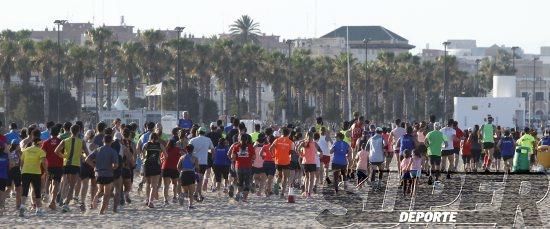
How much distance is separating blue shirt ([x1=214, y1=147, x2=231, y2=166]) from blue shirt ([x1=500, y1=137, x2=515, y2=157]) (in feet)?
35.5

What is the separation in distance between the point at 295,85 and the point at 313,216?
311 feet

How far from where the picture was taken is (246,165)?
85.9 feet

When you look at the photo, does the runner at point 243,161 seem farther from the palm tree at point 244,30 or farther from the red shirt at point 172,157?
the palm tree at point 244,30

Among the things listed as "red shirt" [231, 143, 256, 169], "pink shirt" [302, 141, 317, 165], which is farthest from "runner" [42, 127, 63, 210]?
"pink shirt" [302, 141, 317, 165]

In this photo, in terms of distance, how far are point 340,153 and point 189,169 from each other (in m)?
4.33

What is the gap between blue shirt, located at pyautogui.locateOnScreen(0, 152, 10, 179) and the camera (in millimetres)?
22672

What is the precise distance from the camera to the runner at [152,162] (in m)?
→ 24.3

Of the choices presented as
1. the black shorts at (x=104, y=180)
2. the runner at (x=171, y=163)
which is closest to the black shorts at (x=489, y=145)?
the runner at (x=171, y=163)

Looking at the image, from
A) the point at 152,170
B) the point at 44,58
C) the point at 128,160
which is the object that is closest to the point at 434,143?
the point at 152,170

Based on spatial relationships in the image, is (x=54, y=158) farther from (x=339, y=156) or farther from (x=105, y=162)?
(x=339, y=156)

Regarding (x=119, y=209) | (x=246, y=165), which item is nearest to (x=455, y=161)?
(x=246, y=165)

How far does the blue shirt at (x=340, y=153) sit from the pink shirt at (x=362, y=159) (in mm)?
873

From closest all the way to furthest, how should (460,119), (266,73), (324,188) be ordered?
(324,188) → (460,119) → (266,73)

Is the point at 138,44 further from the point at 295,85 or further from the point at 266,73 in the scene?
the point at 295,85
